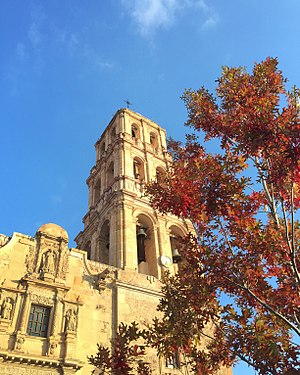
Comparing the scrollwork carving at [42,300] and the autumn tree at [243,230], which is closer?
the autumn tree at [243,230]

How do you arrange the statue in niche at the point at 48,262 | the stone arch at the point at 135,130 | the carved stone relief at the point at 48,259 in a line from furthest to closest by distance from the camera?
1. the stone arch at the point at 135,130
2. the statue in niche at the point at 48,262
3. the carved stone relief at the point at 48,259

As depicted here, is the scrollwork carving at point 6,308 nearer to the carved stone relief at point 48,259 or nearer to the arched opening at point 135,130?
the carved stone relief at point 48,259

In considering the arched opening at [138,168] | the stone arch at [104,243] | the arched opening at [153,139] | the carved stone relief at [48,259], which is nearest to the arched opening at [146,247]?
the stone arch at [104,243]

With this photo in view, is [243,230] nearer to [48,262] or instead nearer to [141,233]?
[48,262]

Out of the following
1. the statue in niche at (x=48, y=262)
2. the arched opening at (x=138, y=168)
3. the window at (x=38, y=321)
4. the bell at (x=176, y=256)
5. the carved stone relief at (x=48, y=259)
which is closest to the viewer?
the window at (x=38, y=321)

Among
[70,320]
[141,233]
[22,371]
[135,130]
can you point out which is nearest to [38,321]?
[70,320]

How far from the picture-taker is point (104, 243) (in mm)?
23562

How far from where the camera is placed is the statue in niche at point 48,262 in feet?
52.0

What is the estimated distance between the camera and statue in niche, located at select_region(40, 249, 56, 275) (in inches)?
624

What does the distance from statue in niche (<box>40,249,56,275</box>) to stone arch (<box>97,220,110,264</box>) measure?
6529 mm

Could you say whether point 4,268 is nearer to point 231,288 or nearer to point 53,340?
point 53,340

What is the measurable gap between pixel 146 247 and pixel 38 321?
30.8ft

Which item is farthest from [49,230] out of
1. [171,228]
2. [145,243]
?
[171,228]

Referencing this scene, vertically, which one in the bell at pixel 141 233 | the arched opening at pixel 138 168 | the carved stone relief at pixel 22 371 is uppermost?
the arched opening at pixel 138 168
